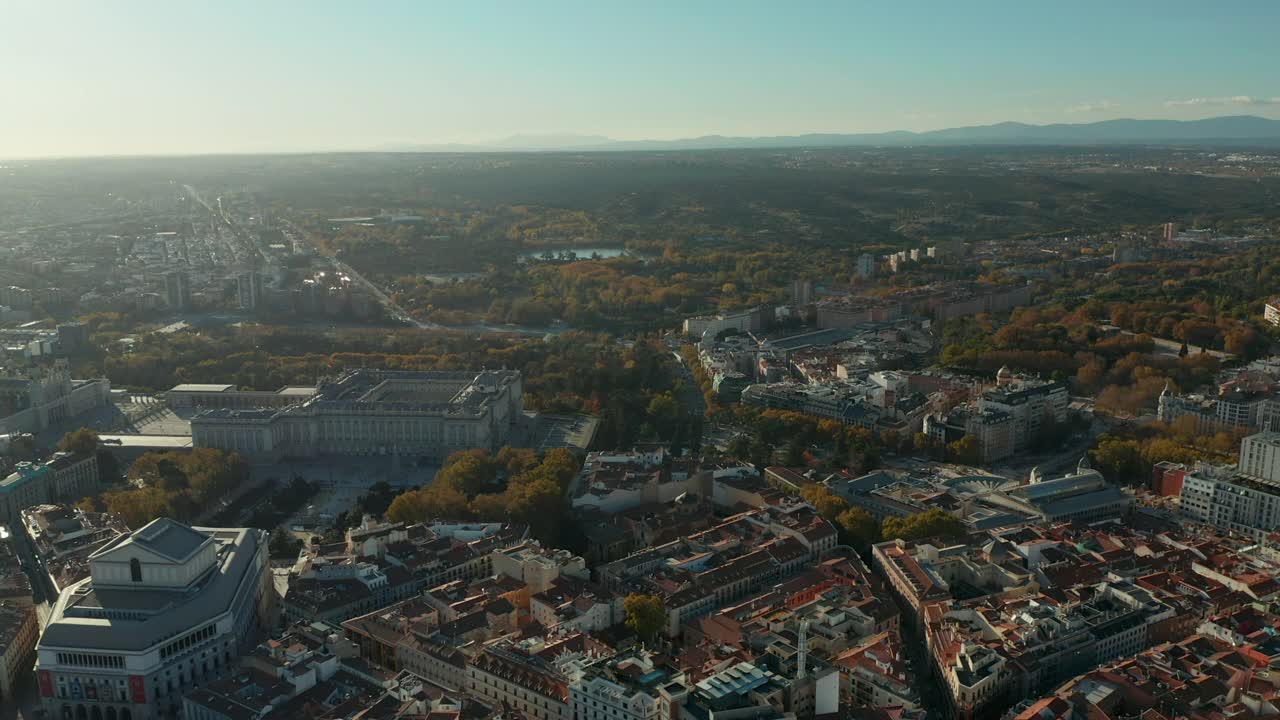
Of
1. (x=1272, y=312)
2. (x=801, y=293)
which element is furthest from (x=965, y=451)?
(x=801, y=293)

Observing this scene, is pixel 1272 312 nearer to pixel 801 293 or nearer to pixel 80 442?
pixel 801 293

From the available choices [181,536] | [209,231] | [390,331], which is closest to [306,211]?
[209,231]

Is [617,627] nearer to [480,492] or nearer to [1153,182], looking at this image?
[480,492]

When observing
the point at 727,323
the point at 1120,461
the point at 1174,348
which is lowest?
the point at 1174,348

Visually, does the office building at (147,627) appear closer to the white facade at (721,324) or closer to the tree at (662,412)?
the tree at (662,412)

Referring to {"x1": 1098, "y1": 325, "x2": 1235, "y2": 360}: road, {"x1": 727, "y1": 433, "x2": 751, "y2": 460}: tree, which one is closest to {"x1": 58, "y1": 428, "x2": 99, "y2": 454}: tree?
{"x1": 727, "y1": 433, "x2": 751, "y2": 460}: tree

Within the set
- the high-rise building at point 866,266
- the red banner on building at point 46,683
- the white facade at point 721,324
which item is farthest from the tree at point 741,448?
the high-rise building at point 866,266

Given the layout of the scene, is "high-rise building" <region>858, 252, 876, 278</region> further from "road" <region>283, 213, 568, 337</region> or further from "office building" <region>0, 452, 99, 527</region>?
"office building" <region>0, 452, 99, 527</region>
